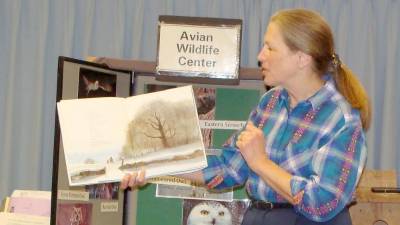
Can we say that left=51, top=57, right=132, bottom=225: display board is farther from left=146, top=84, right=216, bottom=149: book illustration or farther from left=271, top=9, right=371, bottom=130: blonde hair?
left=271, top=9, right=371, bottom=130: blonde hair

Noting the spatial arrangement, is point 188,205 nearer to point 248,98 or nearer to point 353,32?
point 248,98

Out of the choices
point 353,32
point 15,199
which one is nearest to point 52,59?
point 15,199

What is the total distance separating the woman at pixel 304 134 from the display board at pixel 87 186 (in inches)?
29.9

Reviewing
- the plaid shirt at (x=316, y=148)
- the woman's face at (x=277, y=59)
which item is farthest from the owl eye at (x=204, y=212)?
→ the woman's face at (x=277, y=59)

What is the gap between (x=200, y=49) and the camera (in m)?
2.73

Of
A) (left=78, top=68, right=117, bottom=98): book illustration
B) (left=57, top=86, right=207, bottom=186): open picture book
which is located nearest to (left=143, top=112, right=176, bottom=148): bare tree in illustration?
(left=57, top=86, right=207, bottom=186): open picture book

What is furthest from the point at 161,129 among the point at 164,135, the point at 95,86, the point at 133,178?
the point at 95,86

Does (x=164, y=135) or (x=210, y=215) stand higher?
(x=164, y=135)

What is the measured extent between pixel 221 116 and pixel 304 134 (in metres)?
1.32

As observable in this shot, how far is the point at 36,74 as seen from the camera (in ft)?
11.5

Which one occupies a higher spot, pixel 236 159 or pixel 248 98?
pixel 248 98

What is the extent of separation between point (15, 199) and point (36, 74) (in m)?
1.00

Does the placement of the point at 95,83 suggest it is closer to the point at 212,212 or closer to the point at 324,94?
the point at 212,212

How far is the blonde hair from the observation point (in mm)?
1659
